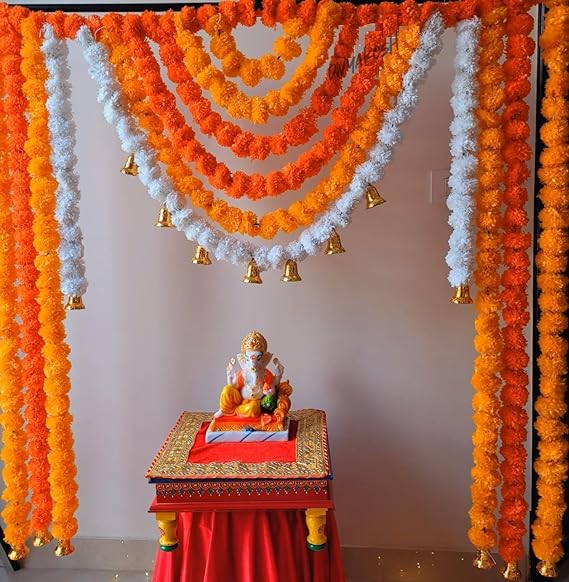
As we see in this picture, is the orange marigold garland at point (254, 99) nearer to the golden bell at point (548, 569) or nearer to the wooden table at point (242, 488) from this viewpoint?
the wooden table at point (242, 488)

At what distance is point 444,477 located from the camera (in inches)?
85.7

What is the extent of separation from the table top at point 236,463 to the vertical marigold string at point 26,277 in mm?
430

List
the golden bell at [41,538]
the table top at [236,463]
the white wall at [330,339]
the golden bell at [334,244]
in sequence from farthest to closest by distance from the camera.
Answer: the white wall at [330,339] → the golden bell at [41,538] → the golden bell at [334,244] → the table top at [236,463]

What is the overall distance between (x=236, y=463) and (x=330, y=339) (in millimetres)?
650

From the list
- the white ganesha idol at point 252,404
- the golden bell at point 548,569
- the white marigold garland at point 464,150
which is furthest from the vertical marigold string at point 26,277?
the golden bell at point 548,569

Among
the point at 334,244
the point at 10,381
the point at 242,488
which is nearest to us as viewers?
the point at 242,488

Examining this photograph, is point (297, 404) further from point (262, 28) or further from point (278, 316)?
point (262, 28)

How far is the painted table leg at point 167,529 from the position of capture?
1.59m

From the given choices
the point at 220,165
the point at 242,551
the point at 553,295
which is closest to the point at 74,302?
the point at 220,165

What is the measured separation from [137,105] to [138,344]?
87 cm

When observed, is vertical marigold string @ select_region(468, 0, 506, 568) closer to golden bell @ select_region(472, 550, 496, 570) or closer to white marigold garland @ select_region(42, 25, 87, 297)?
golden bell @ select_region(472, 550, 496, 570)

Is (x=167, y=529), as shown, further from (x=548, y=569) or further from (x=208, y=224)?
(x=548, y=569)

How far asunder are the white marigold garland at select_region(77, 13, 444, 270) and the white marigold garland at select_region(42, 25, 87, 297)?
9 cm

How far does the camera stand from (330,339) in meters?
2.13
